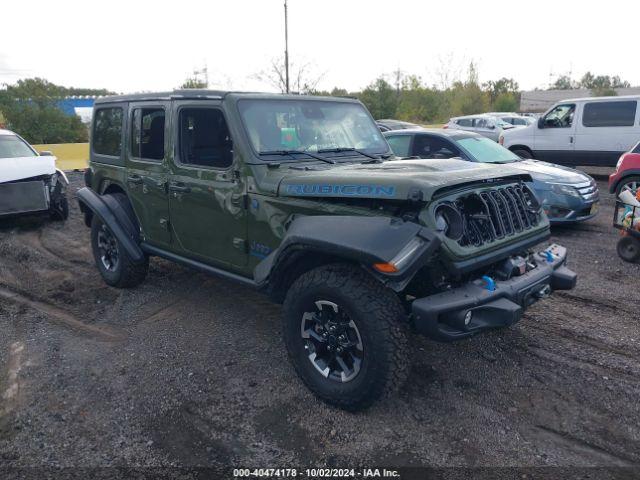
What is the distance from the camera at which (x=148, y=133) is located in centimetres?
473

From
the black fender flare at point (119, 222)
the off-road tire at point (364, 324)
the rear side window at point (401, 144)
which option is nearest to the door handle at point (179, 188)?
the black fender flare at point (119, 222)

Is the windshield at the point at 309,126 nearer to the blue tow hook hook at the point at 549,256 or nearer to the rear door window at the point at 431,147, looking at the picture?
the blue tow hook hook at the point at 549,256

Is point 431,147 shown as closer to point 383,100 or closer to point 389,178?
point 389,178

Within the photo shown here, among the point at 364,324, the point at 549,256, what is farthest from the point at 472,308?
the point at 549,256

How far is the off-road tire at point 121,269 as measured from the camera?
17.0ft

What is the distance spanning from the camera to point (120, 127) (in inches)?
199

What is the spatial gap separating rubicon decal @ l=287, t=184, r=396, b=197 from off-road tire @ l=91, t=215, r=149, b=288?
95.7 inches

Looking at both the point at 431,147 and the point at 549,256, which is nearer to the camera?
the point at 549,256

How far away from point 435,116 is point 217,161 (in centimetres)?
3885

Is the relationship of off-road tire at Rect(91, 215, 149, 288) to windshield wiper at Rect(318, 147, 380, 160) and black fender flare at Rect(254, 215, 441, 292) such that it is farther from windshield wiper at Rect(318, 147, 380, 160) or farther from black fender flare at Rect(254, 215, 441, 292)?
black fender flare at Rect(254, 215, 441, 292)

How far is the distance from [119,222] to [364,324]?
3.20 metres

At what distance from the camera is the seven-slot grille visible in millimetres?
3287

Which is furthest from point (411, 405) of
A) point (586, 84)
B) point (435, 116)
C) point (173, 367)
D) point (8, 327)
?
point (586, 84)

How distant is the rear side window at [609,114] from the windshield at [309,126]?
8.96 m
